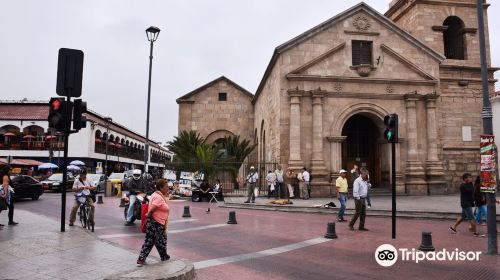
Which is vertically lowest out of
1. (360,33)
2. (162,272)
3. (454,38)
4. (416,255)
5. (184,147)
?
(416,255)

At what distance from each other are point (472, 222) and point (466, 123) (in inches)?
659

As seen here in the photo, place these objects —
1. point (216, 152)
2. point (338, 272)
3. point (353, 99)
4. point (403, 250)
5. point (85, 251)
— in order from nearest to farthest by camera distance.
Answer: point (338, 272)
point (85, 251)
point (403, 250)
point (353, 99)
point (216, 152)

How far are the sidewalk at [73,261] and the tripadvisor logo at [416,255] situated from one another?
4011mm

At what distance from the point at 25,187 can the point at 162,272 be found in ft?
57.8

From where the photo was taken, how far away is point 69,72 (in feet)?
29.8

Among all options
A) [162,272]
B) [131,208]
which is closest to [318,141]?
[131,208]

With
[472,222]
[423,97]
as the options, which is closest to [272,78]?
[423,97]

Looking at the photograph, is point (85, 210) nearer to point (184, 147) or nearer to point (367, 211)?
point (367, 211)

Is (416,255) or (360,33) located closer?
(416,255)

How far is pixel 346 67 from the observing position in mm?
21812

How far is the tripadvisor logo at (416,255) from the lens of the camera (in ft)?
24.2

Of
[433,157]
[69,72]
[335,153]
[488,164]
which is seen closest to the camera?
[488,164]

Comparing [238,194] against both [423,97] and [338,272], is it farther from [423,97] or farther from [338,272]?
[338,272]

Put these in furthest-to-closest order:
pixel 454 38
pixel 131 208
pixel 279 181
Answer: pixel 454 38, pixel 279 181, pixel 131 208
